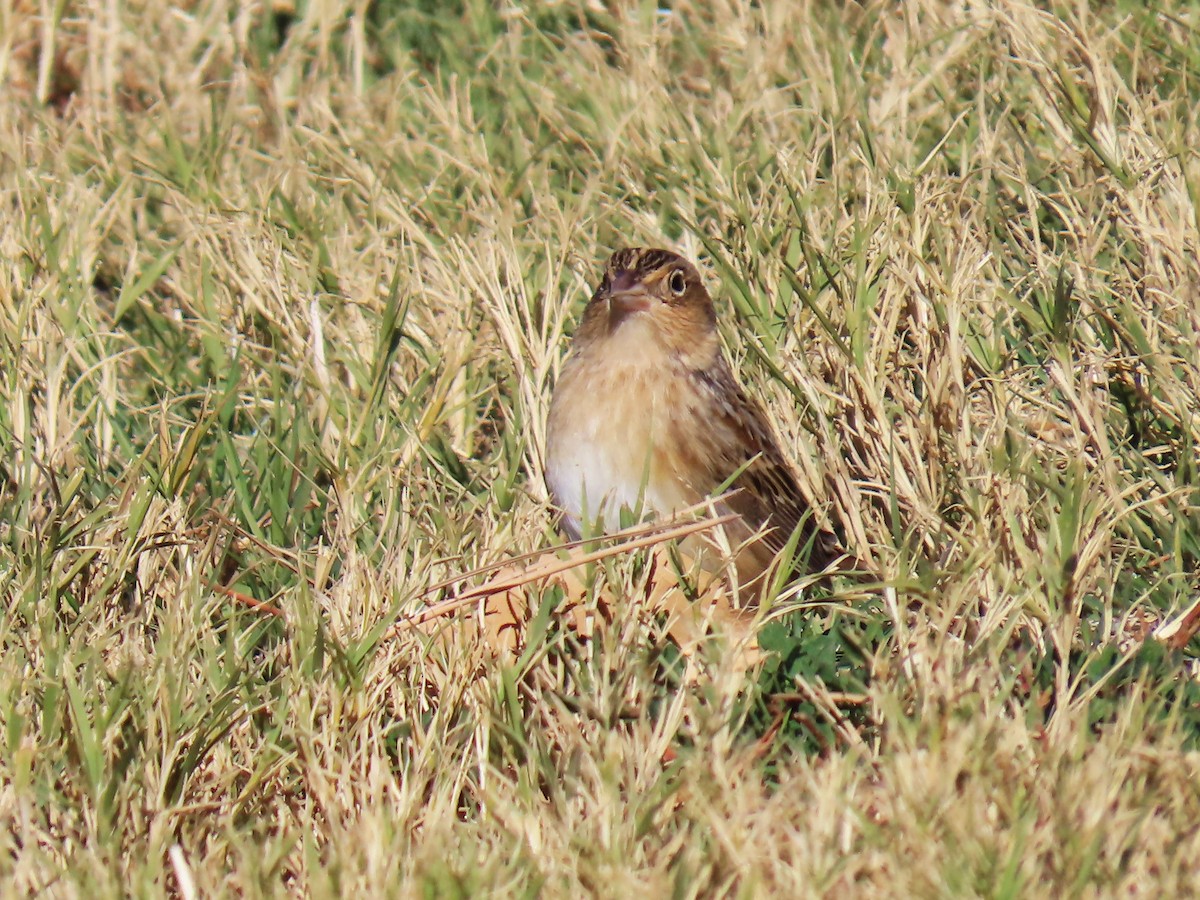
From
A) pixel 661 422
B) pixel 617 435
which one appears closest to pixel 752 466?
pixel 661 422

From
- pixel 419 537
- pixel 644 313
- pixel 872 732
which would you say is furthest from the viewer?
pixel 644 313

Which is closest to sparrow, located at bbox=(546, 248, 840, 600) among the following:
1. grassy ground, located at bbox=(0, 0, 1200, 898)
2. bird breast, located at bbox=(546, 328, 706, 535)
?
bird breast, located at bbox=(546, 328, 706, 535)

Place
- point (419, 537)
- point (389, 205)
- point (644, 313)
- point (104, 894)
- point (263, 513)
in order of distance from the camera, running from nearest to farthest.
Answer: point (104, 894), point (419, 537), point (263, 513), point (644, 313), point (389, 205)

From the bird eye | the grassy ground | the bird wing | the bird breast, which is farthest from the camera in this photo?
the bird eye

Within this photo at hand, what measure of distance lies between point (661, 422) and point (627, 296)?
345mm

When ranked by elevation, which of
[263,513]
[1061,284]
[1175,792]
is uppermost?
[1061,284]

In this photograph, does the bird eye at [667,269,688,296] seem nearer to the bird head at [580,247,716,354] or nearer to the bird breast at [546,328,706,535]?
the bird head at [580,247,716,354]

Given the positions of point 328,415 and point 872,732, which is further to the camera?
point 328,415

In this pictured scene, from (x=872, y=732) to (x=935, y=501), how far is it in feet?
3.01

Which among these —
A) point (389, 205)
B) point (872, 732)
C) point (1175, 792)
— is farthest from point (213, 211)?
point (1175, 792)

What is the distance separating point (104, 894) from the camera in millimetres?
3102

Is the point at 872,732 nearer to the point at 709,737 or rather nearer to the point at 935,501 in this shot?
the point at 709,737

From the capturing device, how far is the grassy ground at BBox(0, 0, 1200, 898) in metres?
3.24

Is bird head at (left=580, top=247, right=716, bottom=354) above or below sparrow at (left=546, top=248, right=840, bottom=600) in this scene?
above
